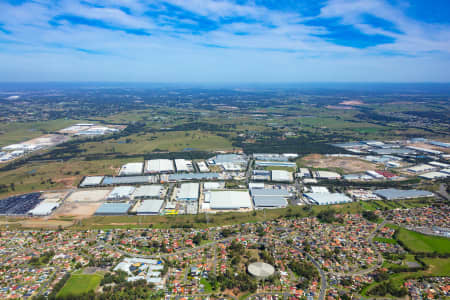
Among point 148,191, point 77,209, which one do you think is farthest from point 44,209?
point 148,191

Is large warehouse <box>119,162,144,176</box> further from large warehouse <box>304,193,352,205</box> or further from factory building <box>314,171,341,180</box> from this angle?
factory building <box>314,171,341,180</box>

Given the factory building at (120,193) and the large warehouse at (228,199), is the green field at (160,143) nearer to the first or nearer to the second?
the factory building at (120,193)

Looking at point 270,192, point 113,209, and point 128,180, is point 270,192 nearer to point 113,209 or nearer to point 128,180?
point 113,209

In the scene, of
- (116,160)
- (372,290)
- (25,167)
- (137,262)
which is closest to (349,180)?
(372,290)

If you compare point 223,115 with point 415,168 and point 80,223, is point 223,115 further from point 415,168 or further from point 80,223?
point 80,223

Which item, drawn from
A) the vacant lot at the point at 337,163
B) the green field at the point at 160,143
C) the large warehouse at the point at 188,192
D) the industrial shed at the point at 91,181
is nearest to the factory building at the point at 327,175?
the vacant lot at the point at 337,163

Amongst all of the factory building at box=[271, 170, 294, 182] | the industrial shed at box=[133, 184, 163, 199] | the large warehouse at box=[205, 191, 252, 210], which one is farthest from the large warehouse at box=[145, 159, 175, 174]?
the factory building at box=[271, 170, 294, 182]
